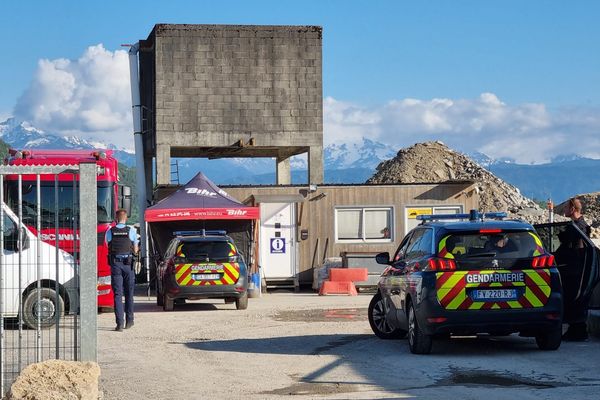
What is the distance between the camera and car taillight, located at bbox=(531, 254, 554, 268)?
13828 mm

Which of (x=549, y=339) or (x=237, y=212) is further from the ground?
(x=237, y=212)

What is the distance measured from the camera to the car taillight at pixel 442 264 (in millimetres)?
13633

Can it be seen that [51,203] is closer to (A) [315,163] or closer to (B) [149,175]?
(A) [315,163]

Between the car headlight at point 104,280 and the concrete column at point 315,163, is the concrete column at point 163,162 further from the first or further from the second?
the car headlight at point 104,280

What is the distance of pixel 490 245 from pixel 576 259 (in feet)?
6.18

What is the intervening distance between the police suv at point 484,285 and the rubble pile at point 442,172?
39.0 meters

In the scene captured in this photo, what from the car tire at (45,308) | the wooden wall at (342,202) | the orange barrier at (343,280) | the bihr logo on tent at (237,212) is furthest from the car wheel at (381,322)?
the wooden wall at (342,202)

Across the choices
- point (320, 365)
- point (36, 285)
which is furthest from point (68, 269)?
point (320, 365)

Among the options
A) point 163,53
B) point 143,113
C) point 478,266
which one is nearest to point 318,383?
point 478,266

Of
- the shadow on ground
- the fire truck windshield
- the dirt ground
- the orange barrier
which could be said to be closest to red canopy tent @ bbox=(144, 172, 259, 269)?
the orange barrier

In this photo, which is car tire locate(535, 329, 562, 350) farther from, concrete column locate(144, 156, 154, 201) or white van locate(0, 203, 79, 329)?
concrete column locate(144, 156, 154, 201)

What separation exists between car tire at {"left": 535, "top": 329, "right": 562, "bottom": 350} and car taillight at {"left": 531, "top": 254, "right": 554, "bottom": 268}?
0.81 m

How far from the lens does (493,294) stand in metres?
13.6

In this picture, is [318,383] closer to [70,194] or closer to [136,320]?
[70,194]
